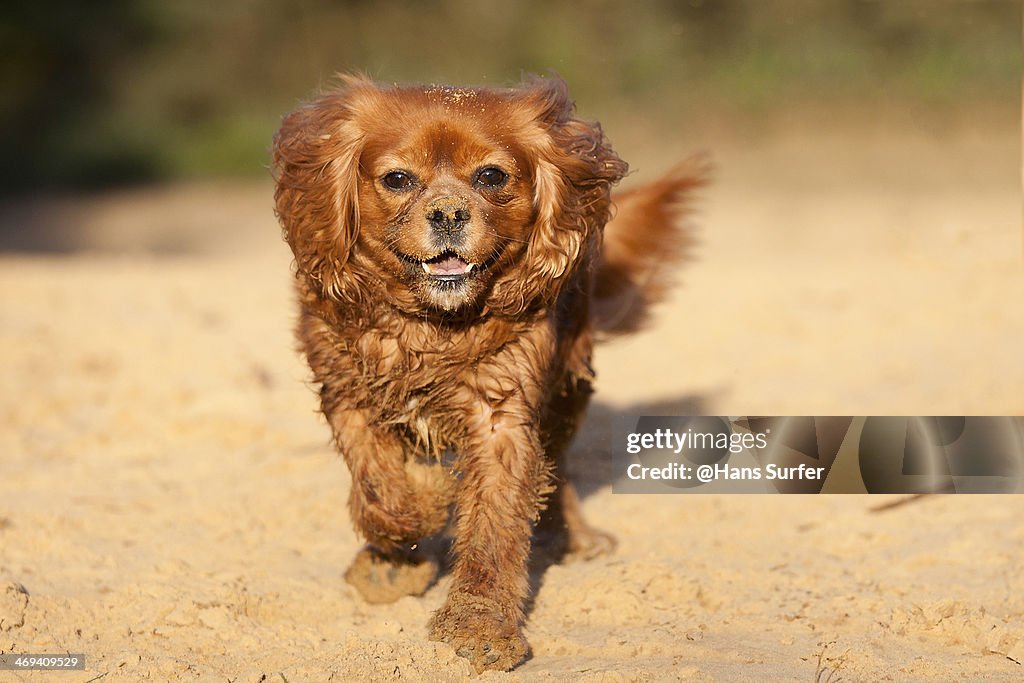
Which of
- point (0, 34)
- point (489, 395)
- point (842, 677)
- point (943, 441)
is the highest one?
point (0, 34)

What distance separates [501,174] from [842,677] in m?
1.65

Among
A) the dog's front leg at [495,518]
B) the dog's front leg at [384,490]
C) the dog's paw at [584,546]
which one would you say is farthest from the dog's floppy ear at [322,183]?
the dog's paw at [584,546]

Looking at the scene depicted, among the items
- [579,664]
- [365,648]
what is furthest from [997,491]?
[365,648]

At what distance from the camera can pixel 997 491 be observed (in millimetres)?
4938

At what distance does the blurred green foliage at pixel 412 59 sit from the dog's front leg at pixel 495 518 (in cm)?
1427

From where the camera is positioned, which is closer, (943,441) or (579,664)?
(579,664)

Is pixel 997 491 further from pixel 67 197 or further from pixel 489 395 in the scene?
pixel 67 197

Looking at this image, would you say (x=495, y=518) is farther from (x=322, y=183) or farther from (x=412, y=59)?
(x=412, y=59)

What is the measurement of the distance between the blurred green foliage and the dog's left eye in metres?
14.2

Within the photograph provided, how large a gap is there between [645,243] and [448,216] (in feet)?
5.55

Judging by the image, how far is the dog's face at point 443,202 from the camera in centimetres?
357

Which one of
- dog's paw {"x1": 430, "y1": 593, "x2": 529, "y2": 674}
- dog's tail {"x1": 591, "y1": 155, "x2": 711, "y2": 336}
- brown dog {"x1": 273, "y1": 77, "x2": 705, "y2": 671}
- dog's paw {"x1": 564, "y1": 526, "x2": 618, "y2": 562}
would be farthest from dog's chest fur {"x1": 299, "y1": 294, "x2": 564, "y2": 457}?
dog's tail {"x1": 591, "y1": 155, "x2": 711, "y2": 336}

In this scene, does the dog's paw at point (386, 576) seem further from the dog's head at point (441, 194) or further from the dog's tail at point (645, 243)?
the dog's tail at point (645, 243)

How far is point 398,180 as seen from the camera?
12.1 ft
